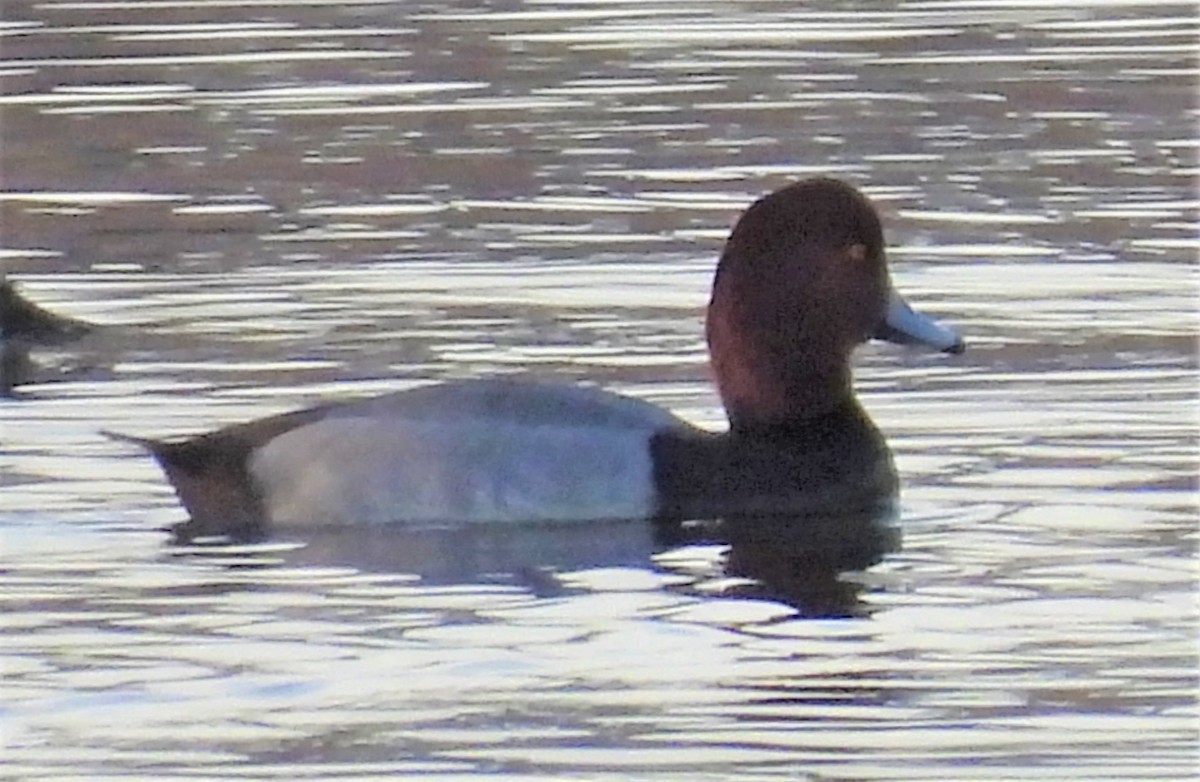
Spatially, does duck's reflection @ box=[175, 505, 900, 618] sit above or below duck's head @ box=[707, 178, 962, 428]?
below

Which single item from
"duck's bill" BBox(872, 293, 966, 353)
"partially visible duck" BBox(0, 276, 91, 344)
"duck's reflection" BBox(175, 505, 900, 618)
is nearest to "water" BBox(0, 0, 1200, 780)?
"duck's reflection" BBox(175, 505, 900, 618)

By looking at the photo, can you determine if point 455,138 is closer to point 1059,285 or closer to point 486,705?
point 1059,285

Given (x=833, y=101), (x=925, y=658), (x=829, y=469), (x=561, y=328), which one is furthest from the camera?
(x=833, y=101)

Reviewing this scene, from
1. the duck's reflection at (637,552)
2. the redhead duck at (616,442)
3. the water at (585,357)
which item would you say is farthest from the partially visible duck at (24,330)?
the duck's reflection at (637,552)

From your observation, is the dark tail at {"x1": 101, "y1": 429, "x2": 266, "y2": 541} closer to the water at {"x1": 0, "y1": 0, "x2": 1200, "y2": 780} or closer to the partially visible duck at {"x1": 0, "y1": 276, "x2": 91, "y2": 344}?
the water at {"x1": 0, "y1": 0, "x2": 1200, "y2": 780}

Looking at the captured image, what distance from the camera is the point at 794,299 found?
35.2 feet

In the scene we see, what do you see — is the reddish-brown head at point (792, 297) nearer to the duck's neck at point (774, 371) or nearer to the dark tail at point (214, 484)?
the duck's neck at point (774, 371)

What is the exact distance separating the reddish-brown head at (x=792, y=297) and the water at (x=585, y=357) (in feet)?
1.34

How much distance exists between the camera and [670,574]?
31.8ft

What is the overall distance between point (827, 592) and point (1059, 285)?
13.3ft

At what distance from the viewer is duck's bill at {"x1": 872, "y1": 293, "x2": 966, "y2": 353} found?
→ 10750mm

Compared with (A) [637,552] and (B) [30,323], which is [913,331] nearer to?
(A) [637,552]

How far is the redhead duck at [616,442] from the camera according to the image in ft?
33.8

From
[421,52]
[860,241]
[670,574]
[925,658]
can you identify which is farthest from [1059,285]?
[421,52]
